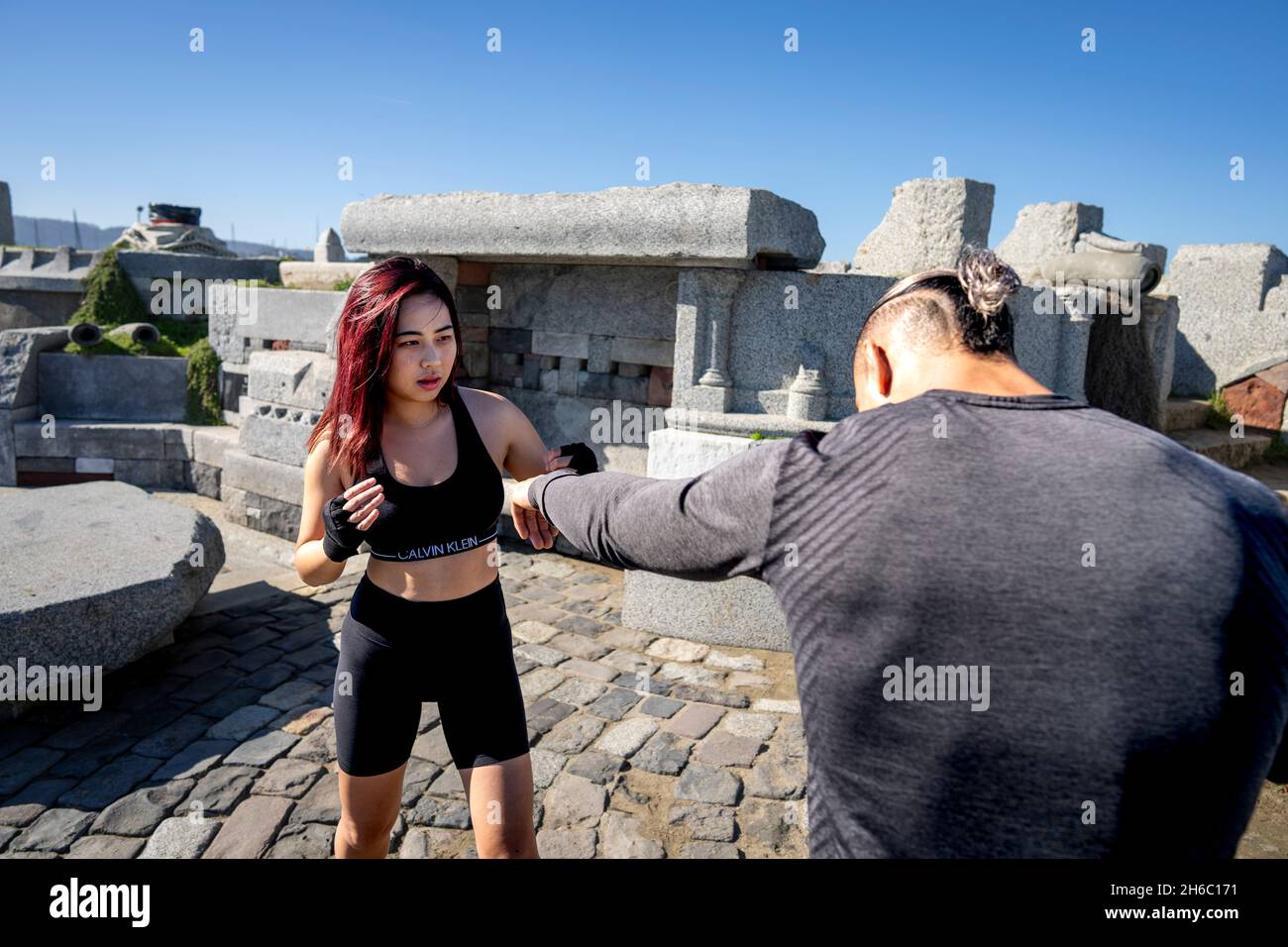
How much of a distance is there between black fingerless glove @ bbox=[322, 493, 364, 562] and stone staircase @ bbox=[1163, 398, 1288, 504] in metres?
7.58

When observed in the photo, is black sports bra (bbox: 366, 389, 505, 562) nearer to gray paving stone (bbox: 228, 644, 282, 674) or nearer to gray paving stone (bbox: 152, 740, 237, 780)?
gray paving stone (bbox: 152, 740, 237, 780)

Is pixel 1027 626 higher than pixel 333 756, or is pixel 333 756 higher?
pixel 1027 626

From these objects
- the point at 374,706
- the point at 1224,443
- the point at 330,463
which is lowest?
the point at 374,706

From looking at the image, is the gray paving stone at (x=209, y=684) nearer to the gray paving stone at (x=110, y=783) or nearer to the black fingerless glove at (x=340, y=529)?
the gray paving stone at (x=110, y=783)

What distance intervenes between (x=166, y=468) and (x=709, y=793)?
7.36 meters

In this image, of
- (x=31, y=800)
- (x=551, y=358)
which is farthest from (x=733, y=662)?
(x=551, y=358)

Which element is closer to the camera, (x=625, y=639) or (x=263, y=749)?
(x=263, y=749)

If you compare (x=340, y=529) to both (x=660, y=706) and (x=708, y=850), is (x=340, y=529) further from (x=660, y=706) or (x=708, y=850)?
(x=660, y=706)

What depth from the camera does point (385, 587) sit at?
2.41 meters

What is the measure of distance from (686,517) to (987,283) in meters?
0.61

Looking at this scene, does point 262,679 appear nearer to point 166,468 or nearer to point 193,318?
point 166,468

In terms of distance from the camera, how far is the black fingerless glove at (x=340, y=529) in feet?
7.26

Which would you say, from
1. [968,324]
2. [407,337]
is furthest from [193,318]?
[968,324]

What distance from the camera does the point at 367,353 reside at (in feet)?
7.80
